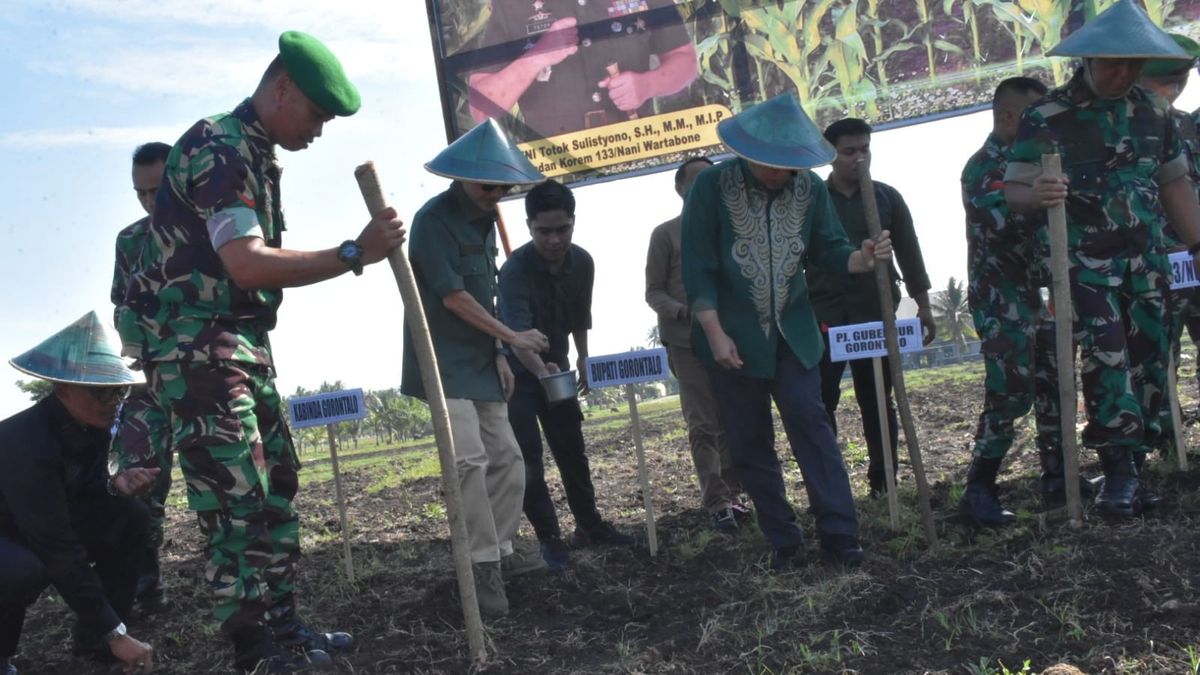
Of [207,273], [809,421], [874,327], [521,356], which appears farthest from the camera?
[521,356]

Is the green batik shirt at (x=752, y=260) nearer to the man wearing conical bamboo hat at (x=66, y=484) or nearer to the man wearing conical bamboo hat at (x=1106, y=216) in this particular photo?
the man wearing conical bamboo hat at (x=1106, y=216)

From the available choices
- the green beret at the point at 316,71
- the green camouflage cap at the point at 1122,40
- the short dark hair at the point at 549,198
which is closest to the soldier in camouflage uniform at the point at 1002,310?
the green camouflage cap at the point at 1122,40

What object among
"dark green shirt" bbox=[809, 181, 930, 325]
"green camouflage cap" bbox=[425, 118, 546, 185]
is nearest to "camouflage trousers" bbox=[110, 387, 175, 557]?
"green camouflage cap" bbox=[425, 118, 546, 185]

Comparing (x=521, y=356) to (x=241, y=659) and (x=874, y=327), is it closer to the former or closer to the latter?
(x=874, y=327)

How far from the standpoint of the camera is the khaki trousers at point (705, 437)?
6.96 m

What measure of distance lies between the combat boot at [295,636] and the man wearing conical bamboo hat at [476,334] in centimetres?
68

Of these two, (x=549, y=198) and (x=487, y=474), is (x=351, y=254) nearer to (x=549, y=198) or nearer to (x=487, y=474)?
(x=487, y=474)

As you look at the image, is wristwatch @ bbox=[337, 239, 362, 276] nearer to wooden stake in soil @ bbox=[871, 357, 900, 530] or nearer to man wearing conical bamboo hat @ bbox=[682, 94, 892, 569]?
man wearing conical bamboo hat @ bbox=[682, 94, 892, 569]

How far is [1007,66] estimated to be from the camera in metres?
8.00

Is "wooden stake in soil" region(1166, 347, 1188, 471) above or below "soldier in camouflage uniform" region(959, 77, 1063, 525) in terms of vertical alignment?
below

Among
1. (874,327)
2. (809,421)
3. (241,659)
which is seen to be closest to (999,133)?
(874,327)

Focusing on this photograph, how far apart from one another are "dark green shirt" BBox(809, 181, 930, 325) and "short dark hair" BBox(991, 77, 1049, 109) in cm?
96

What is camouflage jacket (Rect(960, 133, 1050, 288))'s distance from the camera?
18.7 ft

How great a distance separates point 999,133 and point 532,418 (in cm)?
277
